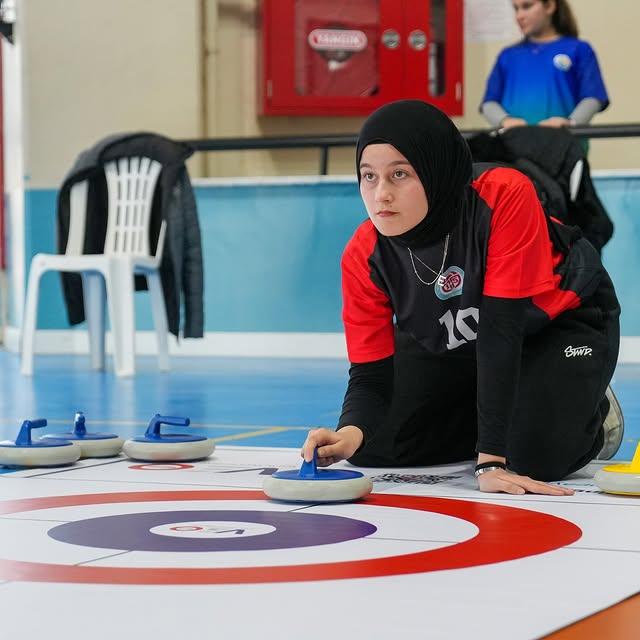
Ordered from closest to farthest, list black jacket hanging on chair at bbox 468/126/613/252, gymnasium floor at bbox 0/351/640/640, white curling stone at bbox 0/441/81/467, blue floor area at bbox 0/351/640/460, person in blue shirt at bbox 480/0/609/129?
gymnasium floor at bbox 0/351/640/640, white curling stone at bbox 0/441/81/467, blue floor area at bbox 0/351/640/460, black jacket hanging on chair at bbox 468/126/613/252, person in blue shirt at bbox 480/0/609/129

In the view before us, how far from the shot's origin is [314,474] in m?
1.97

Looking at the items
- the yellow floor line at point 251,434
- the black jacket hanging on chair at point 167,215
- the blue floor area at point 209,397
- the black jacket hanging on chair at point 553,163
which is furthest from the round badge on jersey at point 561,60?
the yellow floor line at point 251,434

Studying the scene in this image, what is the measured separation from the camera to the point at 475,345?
2.31m

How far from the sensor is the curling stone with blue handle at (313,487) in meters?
1.93

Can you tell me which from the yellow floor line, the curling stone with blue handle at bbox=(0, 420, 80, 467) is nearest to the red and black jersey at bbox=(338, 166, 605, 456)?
the curling stone with blue handle at bbox=(0, 420, 80, 467)

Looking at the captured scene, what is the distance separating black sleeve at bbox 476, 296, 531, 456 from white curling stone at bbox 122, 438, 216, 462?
682 millimetres

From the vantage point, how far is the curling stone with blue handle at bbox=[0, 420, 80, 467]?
2.41 meters

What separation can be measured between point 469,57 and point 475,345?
712 centimetres

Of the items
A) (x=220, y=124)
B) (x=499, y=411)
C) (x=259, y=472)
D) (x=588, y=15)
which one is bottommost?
(x=259, y=472)

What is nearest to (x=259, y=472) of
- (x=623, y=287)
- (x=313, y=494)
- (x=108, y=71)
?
(x=313, y=494)

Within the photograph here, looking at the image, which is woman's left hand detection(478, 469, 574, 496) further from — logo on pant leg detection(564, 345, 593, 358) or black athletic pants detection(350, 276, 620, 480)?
logo on pant leg detection(564, 345, 593, 358)

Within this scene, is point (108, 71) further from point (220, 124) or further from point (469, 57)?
point (469, 57)

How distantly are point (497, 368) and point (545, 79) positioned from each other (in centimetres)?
381

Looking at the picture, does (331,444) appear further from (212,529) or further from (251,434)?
(251,434)
